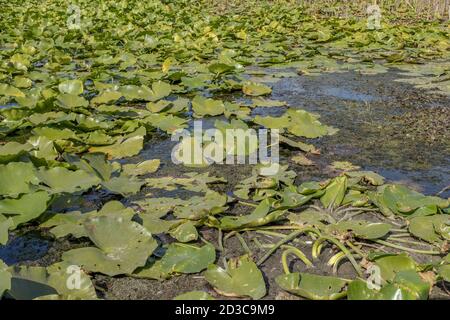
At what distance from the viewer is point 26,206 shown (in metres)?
1.62

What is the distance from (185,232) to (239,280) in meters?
0.32

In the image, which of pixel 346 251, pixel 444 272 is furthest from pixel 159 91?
pixel 444 272

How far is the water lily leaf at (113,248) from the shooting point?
1.41 meters

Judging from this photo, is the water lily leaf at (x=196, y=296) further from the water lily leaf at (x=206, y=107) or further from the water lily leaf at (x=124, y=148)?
the water lily leaf at (x=206, y=107)

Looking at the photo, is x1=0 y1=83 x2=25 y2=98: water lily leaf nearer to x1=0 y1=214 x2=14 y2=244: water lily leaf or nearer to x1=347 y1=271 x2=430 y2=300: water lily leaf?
x1=0 y1=214 x2=14 y2=244: water lily leaf

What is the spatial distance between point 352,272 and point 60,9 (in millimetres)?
8266

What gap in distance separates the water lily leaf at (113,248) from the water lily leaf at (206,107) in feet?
5.10

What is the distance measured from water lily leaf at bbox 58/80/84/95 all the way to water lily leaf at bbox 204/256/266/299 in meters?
2.06

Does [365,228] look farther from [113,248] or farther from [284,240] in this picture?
[113,248]

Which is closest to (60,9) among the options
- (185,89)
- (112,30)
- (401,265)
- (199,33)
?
(112,30)

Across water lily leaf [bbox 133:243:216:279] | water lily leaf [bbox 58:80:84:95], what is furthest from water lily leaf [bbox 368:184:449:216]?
water lily leaf [bbox 58:80:84:95]

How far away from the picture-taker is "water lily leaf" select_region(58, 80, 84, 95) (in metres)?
3.10

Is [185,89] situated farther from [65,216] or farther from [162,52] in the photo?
[65,216]

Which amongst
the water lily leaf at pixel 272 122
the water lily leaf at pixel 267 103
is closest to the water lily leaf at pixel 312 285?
the water lily leaf at pixel 272 122
